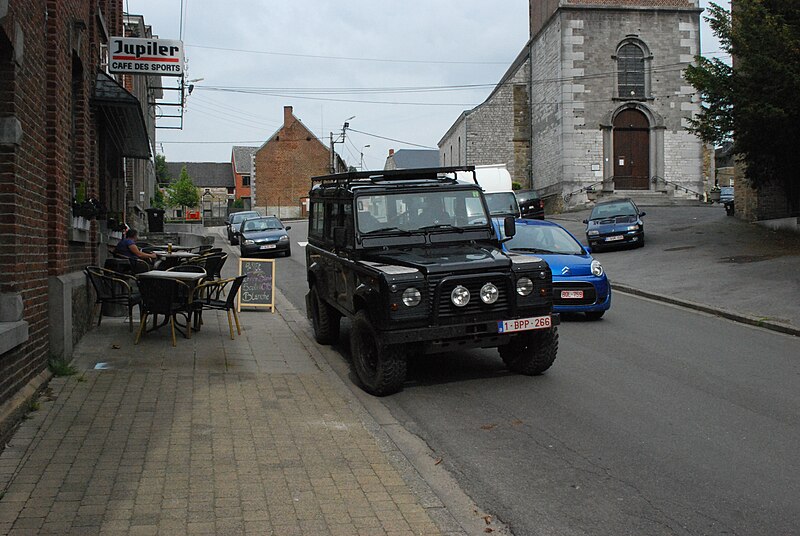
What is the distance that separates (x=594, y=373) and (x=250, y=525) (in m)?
4.98

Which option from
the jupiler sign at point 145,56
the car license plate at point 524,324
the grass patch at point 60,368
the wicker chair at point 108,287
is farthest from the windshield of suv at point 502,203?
the grass patch at point 60,368

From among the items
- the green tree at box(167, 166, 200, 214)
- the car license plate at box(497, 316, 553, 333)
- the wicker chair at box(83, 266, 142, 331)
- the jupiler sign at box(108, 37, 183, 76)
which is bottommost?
the car license plate at box(497, 316, 553, 333)

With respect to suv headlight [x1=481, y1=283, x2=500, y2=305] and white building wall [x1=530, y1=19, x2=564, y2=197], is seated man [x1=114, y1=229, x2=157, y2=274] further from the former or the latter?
white building wall [x1=530, y1=19, x2=564, y2=197]

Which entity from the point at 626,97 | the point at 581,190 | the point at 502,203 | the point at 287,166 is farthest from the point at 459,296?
the point at 287,166

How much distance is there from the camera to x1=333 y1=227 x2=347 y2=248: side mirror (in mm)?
8602

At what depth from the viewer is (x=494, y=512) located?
15.4 ft

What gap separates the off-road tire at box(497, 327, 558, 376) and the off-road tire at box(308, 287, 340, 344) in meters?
2.82

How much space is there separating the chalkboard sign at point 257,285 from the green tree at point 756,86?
498 inches

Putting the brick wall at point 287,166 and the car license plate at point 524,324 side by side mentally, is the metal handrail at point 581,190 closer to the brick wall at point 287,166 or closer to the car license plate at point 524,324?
the car license plate at point 524,324

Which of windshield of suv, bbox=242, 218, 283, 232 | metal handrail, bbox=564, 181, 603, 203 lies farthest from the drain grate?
metal handrail, bbox=564, 181, 603, 203

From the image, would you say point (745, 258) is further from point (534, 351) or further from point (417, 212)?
point (417, 212)

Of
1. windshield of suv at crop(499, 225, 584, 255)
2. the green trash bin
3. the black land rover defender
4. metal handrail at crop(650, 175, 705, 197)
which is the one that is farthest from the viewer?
metal handrail at crop(650, 175, 705, 197)

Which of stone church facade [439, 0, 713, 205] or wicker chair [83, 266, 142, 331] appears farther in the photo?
stone church facade [439, 0, 713, 205]

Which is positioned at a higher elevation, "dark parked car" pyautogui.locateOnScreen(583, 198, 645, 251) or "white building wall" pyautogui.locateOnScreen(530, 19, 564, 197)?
"white building wall" pyautogui.locateOnScreen(530, 19, 564, 197)
